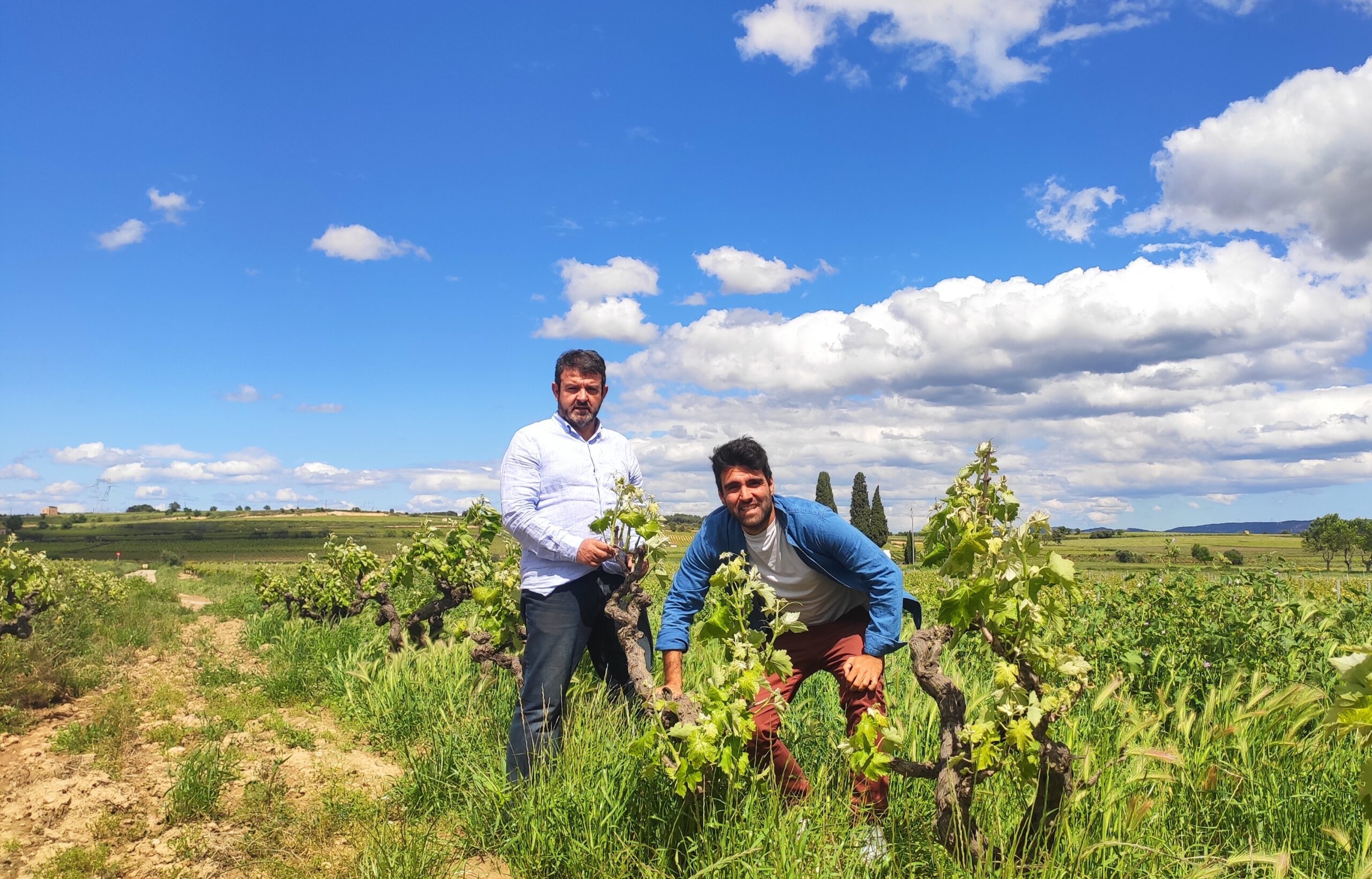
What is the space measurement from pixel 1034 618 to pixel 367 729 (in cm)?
579

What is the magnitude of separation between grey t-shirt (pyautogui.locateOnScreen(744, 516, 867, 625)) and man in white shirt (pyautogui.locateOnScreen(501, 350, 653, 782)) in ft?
2.85

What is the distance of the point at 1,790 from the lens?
5750 millimetres

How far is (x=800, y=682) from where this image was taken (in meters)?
4.50

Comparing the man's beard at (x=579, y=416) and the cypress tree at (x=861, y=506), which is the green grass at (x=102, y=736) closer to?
the man's beard at (x=579, y=416)

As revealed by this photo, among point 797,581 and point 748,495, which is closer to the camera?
point 748,495

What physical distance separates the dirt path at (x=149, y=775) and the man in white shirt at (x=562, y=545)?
135cm

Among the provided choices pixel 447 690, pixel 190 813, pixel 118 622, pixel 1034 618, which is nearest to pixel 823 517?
pixel 1034 618

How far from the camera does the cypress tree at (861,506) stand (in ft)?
317

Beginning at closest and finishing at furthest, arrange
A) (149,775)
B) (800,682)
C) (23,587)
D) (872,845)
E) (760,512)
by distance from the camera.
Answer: (872,845)
(760,512)
(800,682)
(149,775)
(23,587)

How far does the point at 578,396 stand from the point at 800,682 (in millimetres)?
2208

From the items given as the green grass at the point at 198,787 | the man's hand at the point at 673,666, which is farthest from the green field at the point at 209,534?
the man's hand at the point at 673,666

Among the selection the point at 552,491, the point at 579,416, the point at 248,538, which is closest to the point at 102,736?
the point at 552,491

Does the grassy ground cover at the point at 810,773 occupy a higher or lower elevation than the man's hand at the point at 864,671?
lower

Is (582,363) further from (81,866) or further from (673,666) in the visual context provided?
(81,866)
